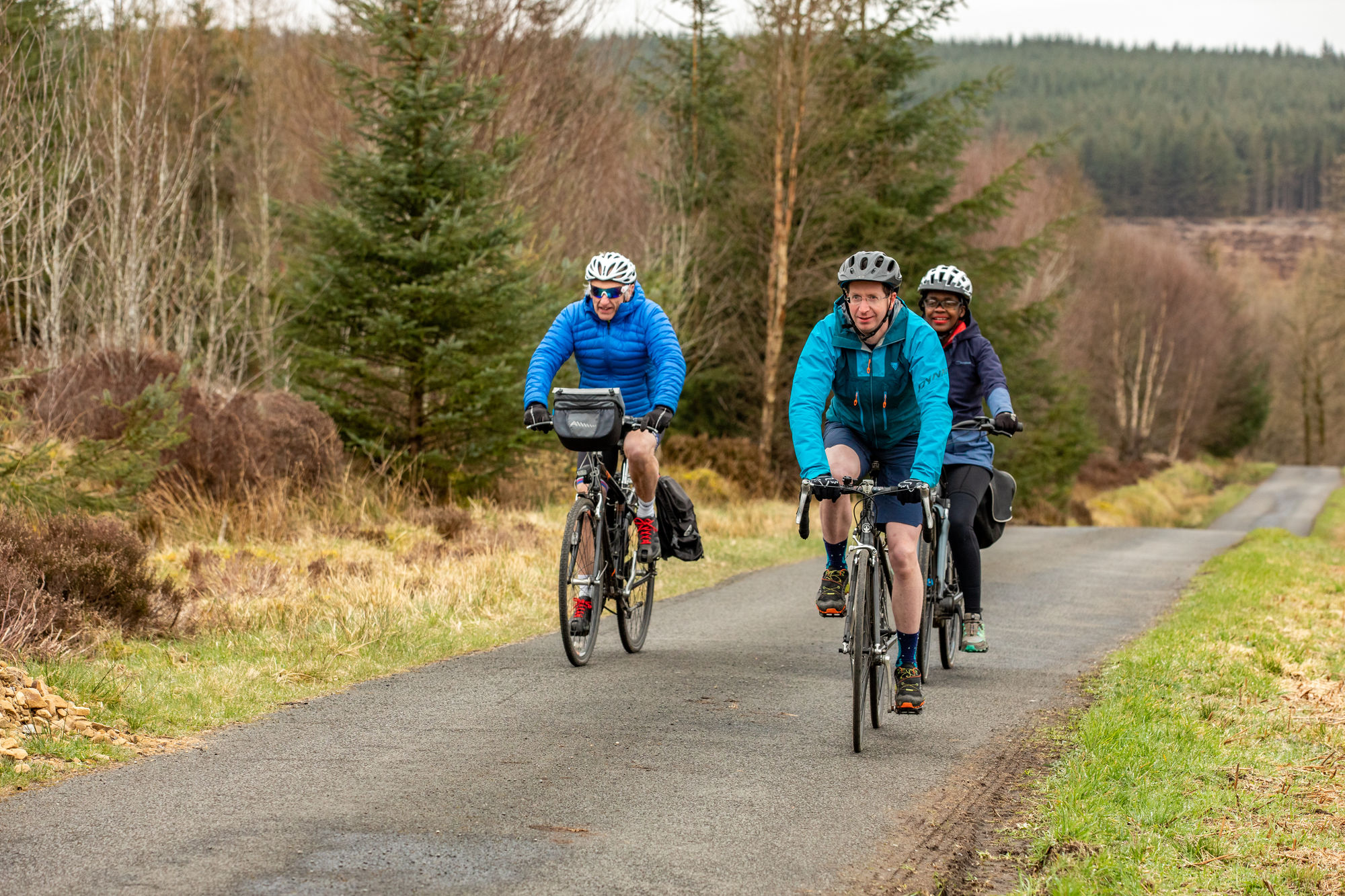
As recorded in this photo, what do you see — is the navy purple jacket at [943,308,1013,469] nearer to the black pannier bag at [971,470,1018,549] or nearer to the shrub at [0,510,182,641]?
the black pannier bag at [971,470,1018,549]

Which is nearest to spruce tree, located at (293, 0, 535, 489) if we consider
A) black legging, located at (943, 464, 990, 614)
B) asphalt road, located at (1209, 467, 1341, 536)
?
black legging, located at (943, 464, 990, 614)

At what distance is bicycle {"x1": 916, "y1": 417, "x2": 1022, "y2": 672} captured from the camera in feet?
23.4

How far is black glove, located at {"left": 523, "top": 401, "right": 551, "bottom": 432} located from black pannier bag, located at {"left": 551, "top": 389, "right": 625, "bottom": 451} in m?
0.07

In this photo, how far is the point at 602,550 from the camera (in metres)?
7.54

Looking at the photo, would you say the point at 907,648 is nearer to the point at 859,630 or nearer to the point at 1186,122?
the point at 859,630

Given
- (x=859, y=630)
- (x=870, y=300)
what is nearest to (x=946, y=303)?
(x=870, y=300)

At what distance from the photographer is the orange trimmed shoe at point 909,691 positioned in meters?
5.99

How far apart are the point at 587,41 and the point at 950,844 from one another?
24.9m

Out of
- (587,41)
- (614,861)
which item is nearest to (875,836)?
(614,861)

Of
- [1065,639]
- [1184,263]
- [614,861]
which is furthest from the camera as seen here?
[1184,263]

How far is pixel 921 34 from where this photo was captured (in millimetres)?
26953

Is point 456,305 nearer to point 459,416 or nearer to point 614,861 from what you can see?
point 459,416

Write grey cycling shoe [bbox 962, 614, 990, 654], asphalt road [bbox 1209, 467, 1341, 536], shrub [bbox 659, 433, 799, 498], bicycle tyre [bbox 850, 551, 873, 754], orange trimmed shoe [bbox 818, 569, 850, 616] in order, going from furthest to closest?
asphalt road [bbox 1209, 467, 1341, 536] → shrub [bbox 659, 433, 799, 498] → grey cycling shoe [bbox 962, 614, 990, 654] → orange trimmed shoe [bbox 818, 569, 850, 616] → bicycle tyre [bbox 850, 551, 873, 754]

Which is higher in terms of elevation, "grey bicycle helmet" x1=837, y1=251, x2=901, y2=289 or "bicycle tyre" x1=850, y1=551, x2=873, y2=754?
"grey bicycle helmet" x1=837, y1=251, x2=901, y2=289
